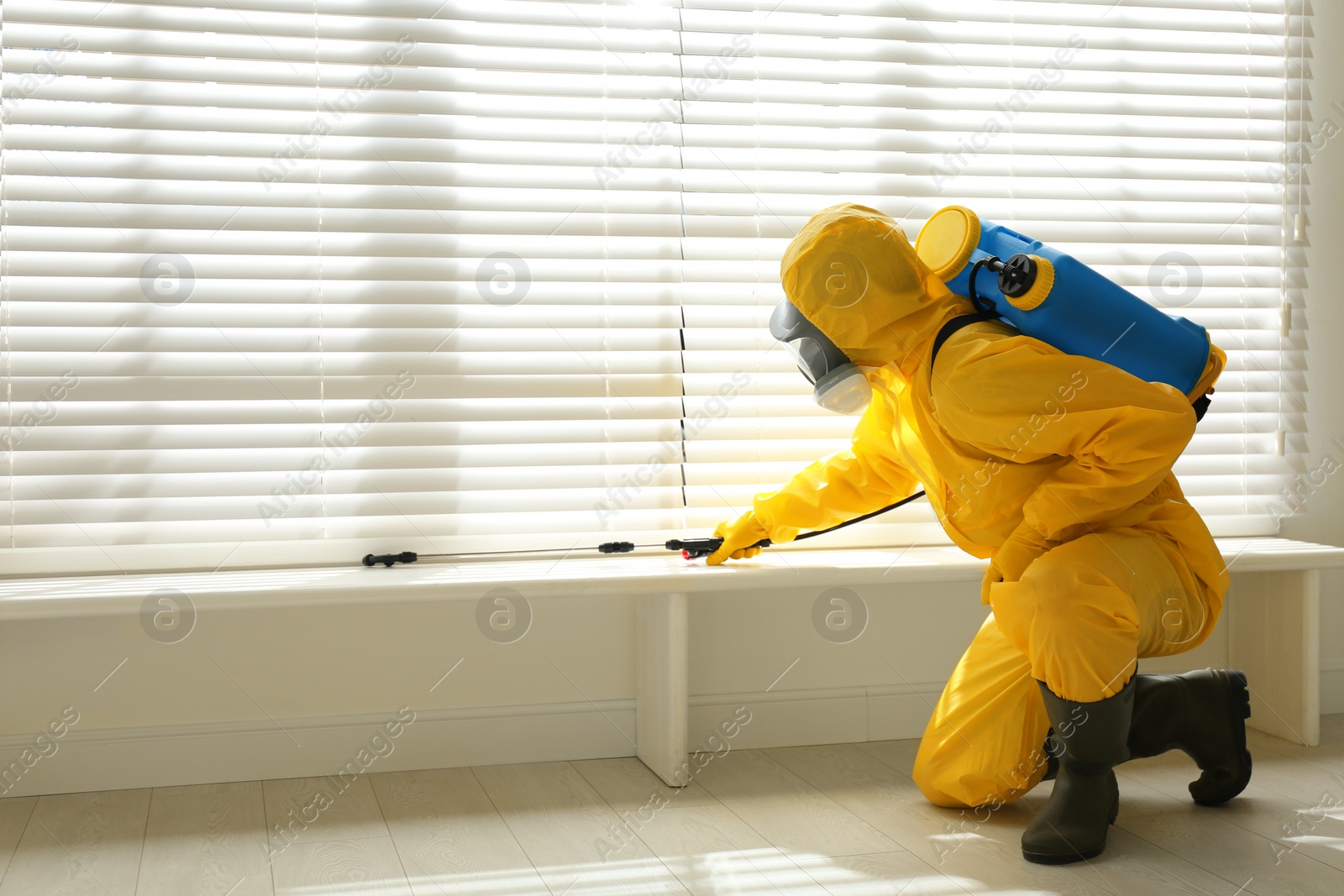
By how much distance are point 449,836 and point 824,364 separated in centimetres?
117

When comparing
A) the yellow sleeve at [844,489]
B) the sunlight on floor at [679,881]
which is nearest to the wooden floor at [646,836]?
A: the sunlight on floor at [679,881]

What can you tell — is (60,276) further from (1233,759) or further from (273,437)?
(1233,759)

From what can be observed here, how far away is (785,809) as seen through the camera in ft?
7.14

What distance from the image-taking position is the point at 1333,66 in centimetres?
288

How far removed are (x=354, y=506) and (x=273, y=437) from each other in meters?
0.23

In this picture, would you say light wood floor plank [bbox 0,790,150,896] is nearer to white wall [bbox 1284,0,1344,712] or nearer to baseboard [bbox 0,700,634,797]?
baseboard [bbox 0,700,634,797]

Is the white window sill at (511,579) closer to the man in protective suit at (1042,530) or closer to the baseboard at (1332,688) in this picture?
the man in protective suit at (1042,530)

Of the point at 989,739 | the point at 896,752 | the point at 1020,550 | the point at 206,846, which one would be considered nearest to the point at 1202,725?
the point at 989,739

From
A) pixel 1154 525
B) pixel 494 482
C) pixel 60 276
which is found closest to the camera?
pixel 1154 525

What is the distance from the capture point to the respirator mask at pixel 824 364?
205cm

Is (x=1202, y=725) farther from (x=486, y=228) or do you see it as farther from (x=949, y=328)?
(x=486, y=228)

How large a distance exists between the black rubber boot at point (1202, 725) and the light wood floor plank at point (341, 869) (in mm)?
1444

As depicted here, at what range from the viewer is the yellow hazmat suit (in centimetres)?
185

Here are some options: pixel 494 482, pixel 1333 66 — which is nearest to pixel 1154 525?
pixel 494 482
